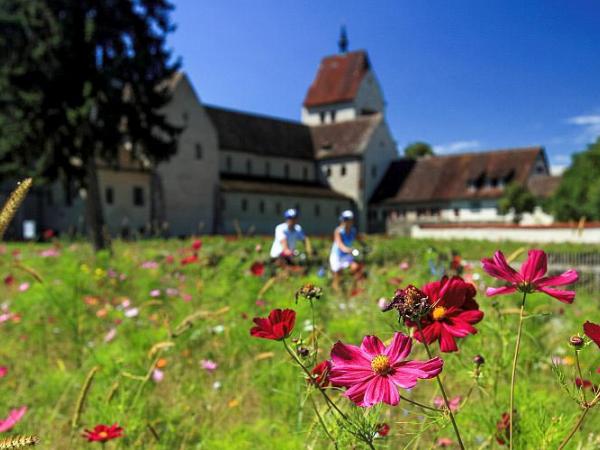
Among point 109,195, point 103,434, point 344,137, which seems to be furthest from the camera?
point 344,137

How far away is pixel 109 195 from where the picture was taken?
33594mm

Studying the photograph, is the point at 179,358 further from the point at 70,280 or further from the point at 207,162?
the point at 207,162

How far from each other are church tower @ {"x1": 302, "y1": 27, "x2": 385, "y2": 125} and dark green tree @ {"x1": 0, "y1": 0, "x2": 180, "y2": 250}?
36703 mm

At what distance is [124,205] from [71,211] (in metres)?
2.90

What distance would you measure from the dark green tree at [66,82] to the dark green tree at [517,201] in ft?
97.4

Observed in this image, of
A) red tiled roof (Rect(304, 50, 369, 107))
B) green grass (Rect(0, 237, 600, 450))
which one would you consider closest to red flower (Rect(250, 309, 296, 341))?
green grass (Rect(0, 237, 600, 450))

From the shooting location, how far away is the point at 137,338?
10.8 ft

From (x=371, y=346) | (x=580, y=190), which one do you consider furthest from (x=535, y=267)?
(x=580, y=190)

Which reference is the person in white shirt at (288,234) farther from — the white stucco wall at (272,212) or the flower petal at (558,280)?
the white stucco wall at (272,212)

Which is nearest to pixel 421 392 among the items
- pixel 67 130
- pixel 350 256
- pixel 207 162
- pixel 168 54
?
pixel 350 256

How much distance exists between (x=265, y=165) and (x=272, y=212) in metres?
5.88

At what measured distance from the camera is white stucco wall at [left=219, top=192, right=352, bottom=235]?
4144 cm

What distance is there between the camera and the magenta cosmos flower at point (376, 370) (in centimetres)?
100

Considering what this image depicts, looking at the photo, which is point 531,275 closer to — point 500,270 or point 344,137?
point 500,270
